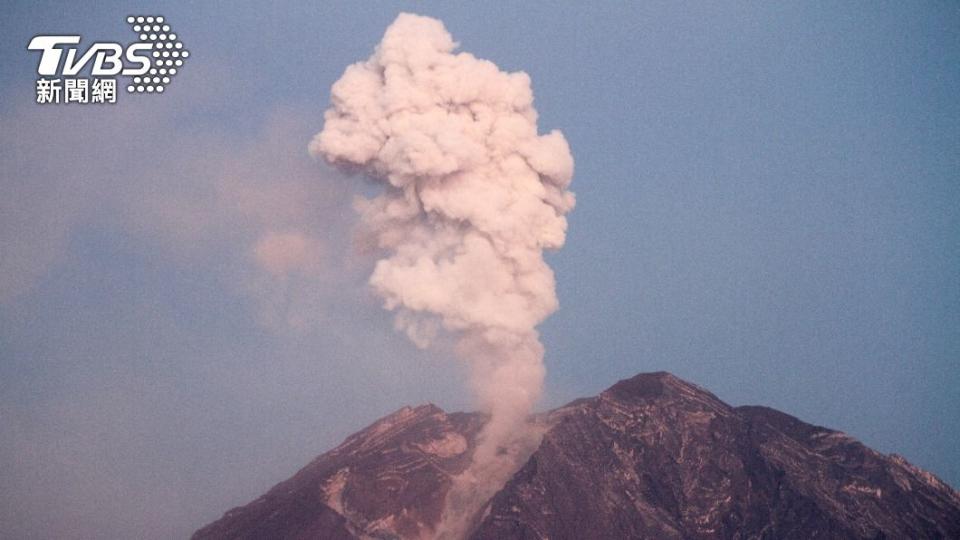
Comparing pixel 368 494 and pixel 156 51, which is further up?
pixel 156 51

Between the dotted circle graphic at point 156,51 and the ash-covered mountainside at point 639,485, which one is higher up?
the dotted circle graphic at point 156,51

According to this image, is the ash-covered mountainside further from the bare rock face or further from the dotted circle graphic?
the dotted circle graphic

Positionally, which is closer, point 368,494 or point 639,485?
point 368,494

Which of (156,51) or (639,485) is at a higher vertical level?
(156,51)

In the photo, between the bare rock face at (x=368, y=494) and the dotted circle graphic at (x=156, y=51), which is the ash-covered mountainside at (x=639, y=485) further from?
the dotted circle graphic at (x=156, y=51)

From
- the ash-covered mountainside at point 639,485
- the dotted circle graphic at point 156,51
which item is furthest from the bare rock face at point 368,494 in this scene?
the dotted circle graphic at point 156,51

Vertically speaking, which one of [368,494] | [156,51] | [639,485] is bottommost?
[639,485]

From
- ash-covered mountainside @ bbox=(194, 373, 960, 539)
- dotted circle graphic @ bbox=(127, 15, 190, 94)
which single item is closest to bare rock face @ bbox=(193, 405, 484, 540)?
ash-covered mountainside @ bbox=(194, 373, 960, 539)

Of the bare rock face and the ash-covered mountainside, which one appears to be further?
the ash-covered mountainside

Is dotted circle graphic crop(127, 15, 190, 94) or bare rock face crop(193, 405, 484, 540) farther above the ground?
dotted circle graphic crop(127, 15, 190, 94)

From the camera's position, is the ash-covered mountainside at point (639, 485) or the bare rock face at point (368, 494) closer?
the bare rock face at point (368, 494)
